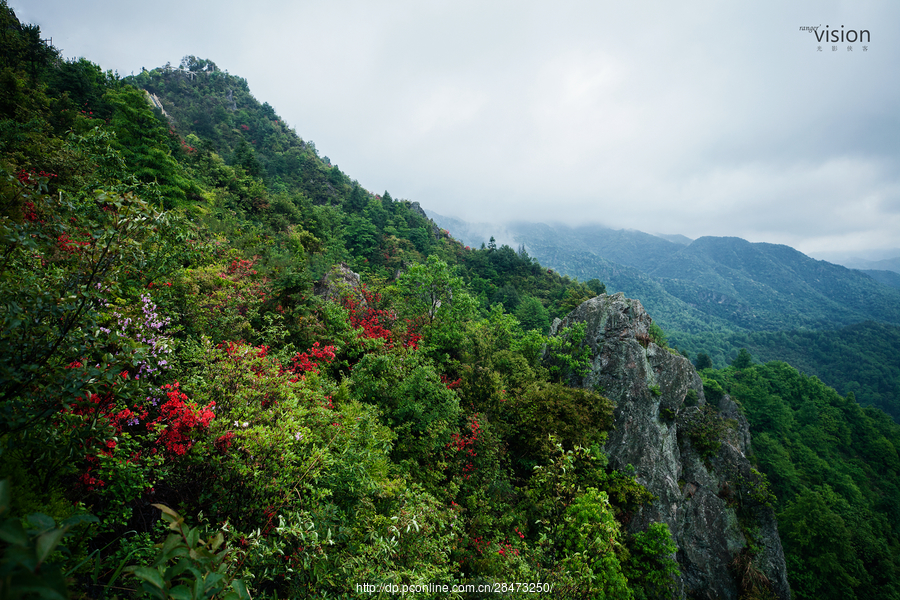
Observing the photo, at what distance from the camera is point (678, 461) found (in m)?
17.6

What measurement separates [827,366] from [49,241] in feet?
465

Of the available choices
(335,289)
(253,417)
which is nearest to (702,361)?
(335,289)

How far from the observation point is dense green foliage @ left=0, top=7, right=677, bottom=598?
2588 mm

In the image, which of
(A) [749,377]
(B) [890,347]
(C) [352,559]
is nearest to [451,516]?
(C) [352,559]

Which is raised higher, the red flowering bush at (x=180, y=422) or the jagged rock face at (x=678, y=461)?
the red flowering bush at (x=180, y=422)

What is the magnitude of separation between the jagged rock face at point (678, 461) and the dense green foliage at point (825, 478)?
14565 mm

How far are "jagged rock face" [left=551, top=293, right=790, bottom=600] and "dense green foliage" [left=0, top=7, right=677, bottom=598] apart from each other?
2.68 meters

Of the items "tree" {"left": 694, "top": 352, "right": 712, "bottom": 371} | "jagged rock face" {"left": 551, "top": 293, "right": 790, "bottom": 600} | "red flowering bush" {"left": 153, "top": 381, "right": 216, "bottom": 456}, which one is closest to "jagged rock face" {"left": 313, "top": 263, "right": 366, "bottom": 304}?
"red flowering bush" {"left": 153, "top": 381, "right": 216, "bottom": 456}

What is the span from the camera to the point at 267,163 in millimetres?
43562

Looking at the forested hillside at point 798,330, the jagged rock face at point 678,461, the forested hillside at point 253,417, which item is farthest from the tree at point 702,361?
the jagged rock face at point 678,461

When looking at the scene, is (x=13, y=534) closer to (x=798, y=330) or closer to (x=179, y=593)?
(x=179, y=593)

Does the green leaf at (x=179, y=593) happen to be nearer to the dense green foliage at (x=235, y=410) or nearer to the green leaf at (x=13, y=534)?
the dense green foliage at (x=235, y=410)

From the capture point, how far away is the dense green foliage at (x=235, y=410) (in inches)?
102

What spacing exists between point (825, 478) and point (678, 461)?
128 ft
